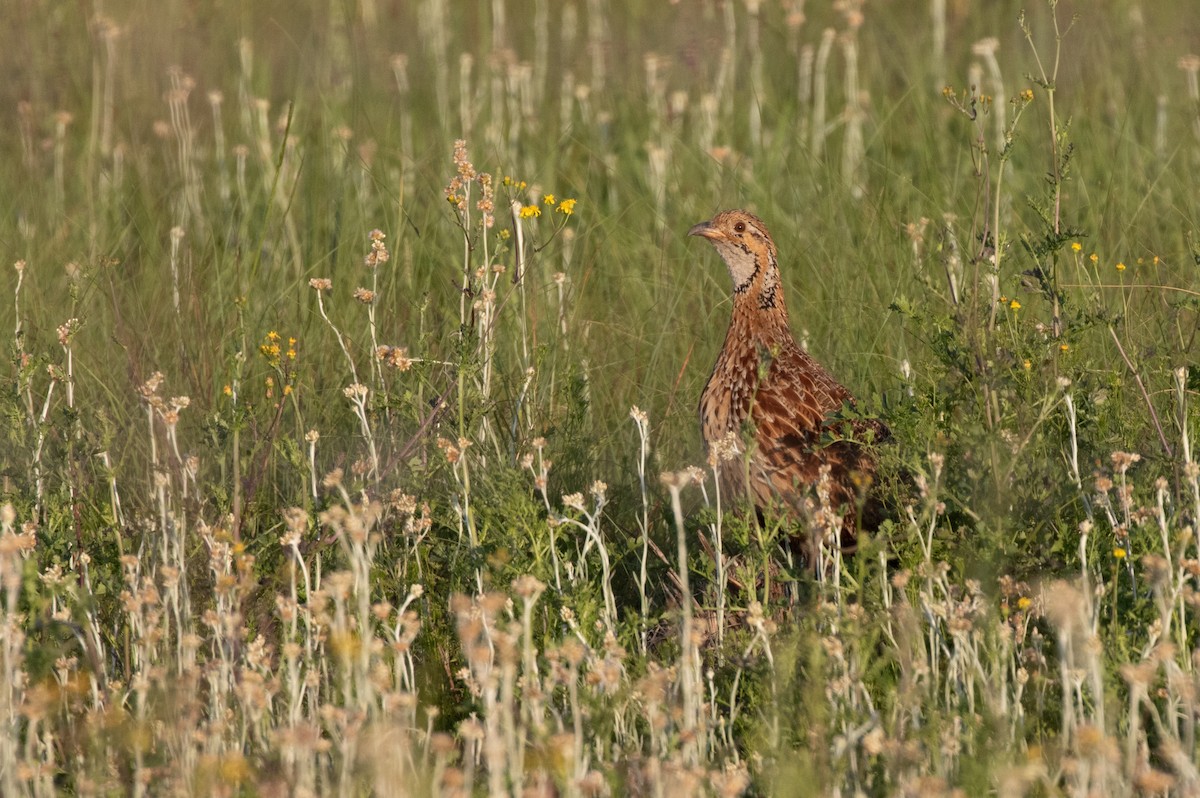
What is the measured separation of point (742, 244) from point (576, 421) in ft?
3.53

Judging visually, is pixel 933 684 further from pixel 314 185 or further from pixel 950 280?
pixel 314 185

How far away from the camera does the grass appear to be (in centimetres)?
346

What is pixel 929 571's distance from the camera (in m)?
3.74

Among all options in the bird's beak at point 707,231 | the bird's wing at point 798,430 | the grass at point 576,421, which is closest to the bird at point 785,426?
the bird's wing at point 798,430

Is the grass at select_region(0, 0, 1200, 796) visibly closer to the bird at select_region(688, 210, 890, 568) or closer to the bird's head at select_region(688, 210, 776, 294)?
the bird at select_region(688, 210, 890, 568)

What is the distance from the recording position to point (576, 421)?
16.5 feet

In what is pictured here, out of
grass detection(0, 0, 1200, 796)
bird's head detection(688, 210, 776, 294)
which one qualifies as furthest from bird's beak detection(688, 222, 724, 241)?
grass detection(0, 0, 1200, 796)

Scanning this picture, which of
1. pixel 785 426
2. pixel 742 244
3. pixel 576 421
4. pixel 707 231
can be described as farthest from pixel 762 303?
pixel 576 421

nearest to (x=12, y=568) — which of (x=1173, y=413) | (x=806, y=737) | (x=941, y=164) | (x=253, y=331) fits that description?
(x=806, y=737)

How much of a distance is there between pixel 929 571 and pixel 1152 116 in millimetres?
5353

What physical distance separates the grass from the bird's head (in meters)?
0.50

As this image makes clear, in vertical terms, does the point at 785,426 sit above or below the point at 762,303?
below

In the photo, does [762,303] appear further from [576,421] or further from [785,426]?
[576,421]

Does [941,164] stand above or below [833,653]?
above
